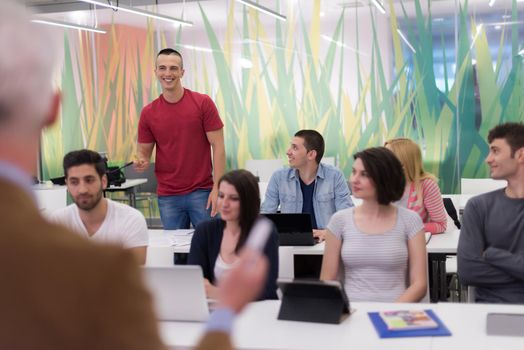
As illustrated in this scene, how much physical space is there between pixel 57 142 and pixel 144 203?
1684mm

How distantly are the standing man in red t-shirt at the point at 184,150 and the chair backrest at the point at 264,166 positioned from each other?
3.92m

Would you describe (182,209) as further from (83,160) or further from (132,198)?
(132,198)

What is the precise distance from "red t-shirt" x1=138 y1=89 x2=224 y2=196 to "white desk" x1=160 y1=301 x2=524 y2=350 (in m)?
2.43

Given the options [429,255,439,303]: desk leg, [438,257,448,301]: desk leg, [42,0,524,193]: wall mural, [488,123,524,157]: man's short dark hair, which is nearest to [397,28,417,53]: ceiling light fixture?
[42,0,524,193]: wall mural

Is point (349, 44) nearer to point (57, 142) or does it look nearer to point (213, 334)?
point (57, 142)

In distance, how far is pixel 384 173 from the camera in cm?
372

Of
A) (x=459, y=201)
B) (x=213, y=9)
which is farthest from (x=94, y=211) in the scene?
(x=213, y=9)

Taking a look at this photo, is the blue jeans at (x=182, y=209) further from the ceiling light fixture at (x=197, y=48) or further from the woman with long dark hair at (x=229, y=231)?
the ceiling light fixture at (x=197, y=48)

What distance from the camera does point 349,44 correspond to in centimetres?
939

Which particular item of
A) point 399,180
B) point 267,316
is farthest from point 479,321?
point 399,180

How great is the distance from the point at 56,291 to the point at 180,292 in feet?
7.25

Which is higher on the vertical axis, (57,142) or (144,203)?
(57,142)

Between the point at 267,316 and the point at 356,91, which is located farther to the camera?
the point at 356,91

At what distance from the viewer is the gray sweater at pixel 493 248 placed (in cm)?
348
